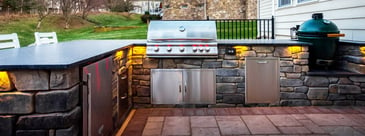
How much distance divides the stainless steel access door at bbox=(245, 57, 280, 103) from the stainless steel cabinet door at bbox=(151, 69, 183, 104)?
85cm

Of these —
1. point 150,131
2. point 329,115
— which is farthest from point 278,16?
point 150,131

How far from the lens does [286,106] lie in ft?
14.0

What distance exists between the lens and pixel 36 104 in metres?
2.07

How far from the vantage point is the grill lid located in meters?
4.15

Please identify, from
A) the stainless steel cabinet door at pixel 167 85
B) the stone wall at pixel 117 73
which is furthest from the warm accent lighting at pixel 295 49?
the stone wall at pixel 117 73

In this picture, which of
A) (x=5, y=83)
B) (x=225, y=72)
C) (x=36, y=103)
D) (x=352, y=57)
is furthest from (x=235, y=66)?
(x=5, y=83)

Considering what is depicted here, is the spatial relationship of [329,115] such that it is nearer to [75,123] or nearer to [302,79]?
[302,79]

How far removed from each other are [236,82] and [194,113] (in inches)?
26.5

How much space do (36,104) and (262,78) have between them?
283cm

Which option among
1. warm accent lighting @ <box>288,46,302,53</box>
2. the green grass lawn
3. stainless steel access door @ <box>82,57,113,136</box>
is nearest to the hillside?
the green grass lawn

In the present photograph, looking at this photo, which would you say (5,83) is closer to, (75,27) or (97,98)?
(97,98)

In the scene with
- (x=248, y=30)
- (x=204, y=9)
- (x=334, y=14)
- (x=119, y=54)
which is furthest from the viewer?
(x=204, y=9)

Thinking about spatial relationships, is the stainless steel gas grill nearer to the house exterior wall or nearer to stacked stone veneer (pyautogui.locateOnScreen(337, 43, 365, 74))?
stacked stone veneer (pyautogui.locateOnScreen(337, 43, 365, 74))

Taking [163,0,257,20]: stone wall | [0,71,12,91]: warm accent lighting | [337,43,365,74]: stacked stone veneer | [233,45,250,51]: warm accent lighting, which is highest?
[163,0,257,20]: stone wall
